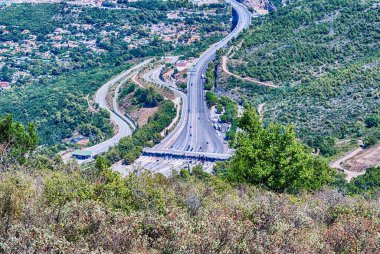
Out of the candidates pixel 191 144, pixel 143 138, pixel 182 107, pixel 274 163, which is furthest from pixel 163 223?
pixel 182 107

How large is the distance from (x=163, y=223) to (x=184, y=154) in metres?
56.6

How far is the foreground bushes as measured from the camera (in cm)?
1680

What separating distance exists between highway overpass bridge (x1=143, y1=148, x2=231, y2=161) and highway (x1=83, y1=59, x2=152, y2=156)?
7.62 m

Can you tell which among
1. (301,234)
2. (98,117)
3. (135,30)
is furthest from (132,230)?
(135,30)

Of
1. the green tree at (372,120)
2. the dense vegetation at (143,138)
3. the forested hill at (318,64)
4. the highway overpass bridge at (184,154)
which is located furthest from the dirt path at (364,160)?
the dense vegetation at (143,138)

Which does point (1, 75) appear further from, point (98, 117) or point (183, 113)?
point (183, 113)

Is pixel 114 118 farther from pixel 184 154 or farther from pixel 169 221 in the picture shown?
pixel 169 221

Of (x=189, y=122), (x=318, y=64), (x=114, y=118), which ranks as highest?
(x=318, y=64)

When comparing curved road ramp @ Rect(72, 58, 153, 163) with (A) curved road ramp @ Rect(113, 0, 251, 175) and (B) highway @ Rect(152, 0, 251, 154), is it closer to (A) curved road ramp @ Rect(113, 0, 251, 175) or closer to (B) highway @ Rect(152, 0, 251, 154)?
(A) curved road ramp @ Rect(113, 0, 251, 175)

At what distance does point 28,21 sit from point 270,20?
8445cm

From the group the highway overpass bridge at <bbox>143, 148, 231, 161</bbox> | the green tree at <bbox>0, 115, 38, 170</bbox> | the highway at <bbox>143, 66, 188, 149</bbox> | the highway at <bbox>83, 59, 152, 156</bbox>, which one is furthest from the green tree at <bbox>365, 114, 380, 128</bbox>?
the green tree at <bbox>0, 115, 38, 170</bbox>

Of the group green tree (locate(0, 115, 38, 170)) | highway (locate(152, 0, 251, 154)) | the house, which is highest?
green tree (locate(0, 115, 38, 170))

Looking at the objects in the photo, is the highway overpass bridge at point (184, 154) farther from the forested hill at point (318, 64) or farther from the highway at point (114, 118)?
the forested hill at point (318, 64)

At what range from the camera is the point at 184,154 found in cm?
7525
